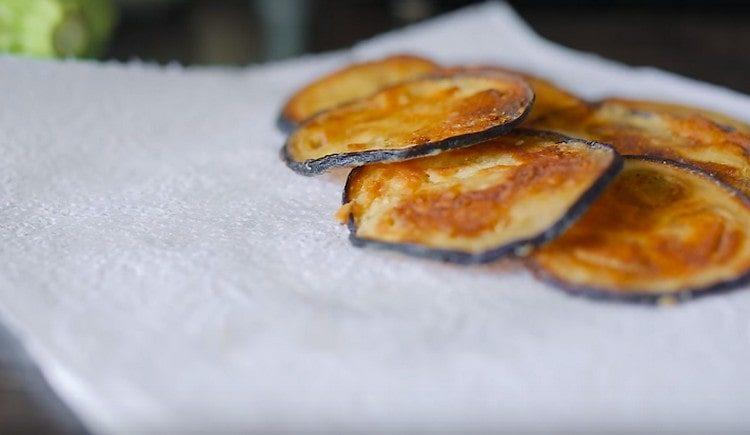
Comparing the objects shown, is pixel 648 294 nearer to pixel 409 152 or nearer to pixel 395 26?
pixel 409 152

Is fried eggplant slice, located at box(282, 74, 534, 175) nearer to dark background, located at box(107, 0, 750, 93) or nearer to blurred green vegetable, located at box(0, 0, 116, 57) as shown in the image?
blurred green vegetable, located at box(0, 0, 116, 57)

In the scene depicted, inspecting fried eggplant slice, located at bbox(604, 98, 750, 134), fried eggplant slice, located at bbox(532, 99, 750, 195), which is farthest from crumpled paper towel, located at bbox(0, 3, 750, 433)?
fried eggplant slice, located at bbox(604, 98, 750, 134)

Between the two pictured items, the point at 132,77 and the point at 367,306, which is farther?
the point at 132,77

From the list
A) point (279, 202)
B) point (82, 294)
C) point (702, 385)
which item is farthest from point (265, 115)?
point (702, 385)

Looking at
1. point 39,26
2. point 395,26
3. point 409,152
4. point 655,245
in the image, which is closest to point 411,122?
point 409,152

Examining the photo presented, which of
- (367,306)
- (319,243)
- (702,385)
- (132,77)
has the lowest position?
(702,385)

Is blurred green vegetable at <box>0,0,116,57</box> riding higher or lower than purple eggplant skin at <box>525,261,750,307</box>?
higher

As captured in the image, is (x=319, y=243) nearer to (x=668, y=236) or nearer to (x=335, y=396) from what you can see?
(x=335, y=396)

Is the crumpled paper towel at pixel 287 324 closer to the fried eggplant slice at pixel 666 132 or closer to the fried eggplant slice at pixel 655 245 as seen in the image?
the fried eggplant slice at pixel 655 245
